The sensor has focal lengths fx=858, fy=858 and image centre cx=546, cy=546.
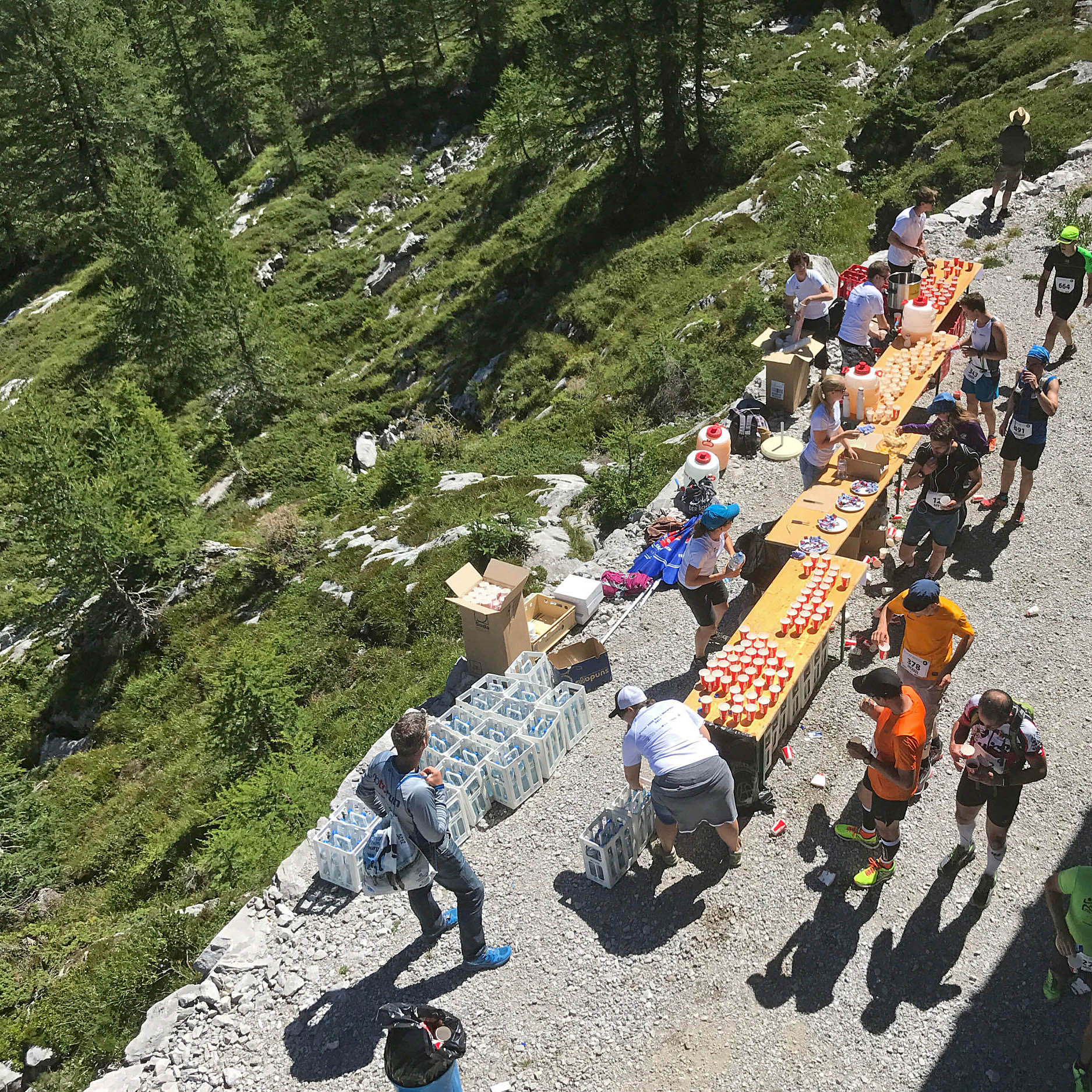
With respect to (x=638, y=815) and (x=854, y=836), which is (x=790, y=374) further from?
(x=638, y=815)

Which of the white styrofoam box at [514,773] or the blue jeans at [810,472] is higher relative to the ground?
the blue jeans at [810,472]

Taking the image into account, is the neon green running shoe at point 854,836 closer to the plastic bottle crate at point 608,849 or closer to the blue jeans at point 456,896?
the plastic bottle crate at point 608,849

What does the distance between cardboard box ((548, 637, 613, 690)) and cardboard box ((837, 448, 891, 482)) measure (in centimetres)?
379

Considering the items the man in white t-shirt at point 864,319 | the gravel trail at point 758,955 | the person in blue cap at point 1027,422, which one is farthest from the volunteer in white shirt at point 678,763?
the man in white t-shirt at point 864,319

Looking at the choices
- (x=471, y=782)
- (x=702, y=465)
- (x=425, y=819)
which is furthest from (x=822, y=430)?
(x=425, y=819)

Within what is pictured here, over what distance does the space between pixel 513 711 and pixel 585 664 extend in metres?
1.16

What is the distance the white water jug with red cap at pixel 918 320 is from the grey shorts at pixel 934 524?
476 cm

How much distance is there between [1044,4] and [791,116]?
7.74 metres

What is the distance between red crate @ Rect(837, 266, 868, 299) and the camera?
15125 millimetres

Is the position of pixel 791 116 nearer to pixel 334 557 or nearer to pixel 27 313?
pixel 334 557

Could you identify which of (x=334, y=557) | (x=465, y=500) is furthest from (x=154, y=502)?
(x=465, y=500)

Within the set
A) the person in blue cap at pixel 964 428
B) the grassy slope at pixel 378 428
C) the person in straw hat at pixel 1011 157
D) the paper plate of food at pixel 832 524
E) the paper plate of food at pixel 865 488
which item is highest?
the person in straw hat at pixel 1011 157

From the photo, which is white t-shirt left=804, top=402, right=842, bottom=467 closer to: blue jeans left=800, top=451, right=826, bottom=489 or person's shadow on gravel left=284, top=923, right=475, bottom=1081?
blue jeans left=800, top=451, right=826, bottom=489

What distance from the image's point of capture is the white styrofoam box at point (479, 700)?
981cm
